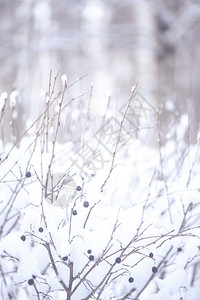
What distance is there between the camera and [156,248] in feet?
4.78

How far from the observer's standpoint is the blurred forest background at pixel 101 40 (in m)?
8.16

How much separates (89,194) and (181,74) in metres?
8.84

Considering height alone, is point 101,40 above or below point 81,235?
above

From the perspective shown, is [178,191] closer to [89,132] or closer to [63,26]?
[89,132]

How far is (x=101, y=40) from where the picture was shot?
8680 millimetres

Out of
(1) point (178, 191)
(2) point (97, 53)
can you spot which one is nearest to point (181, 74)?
(2) point (97, 53)

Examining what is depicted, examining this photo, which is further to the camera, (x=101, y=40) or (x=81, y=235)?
(x=101, y=40)

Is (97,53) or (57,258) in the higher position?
(97,53)

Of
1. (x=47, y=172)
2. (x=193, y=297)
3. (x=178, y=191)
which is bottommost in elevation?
(x=193, y=297)

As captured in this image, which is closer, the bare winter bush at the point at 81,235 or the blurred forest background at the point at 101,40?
the bare winter bush at the point at 81,235

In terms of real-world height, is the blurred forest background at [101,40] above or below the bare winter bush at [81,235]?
above

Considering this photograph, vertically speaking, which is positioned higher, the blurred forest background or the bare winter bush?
the blurred forest background

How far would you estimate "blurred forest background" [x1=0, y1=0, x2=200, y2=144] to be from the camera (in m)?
8.16

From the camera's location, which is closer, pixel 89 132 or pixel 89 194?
pixel 89 194
